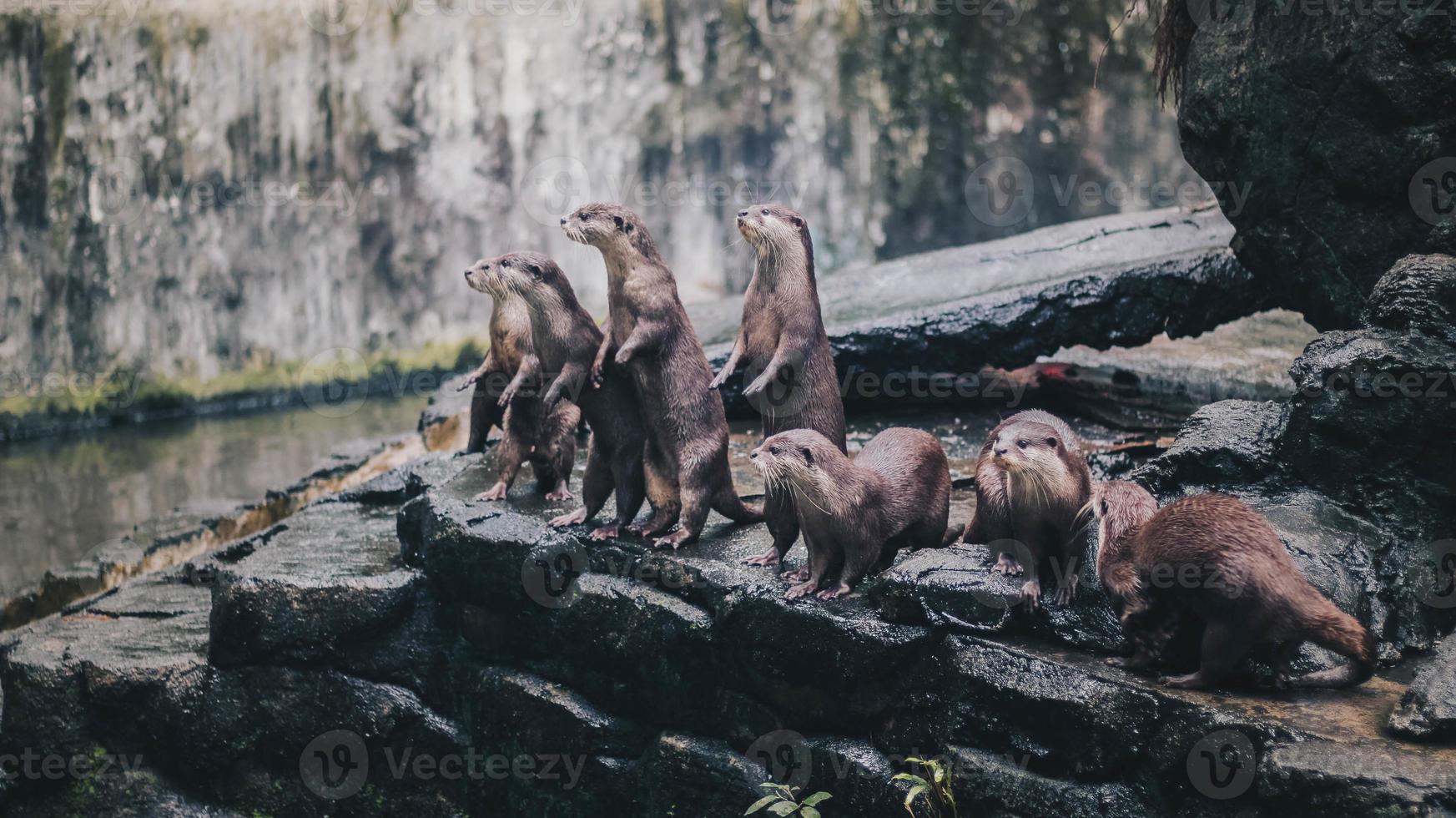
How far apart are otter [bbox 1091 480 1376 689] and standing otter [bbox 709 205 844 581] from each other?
120 cm

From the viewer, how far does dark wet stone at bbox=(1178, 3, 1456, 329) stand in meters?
3.88

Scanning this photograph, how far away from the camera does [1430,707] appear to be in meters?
2.71

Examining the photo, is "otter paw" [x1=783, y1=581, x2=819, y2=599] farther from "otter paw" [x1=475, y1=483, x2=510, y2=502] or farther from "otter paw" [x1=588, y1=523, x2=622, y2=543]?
"otter paw" [x1=475, y1=483, x2=510, y2=502]

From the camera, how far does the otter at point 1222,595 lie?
9.38 ft

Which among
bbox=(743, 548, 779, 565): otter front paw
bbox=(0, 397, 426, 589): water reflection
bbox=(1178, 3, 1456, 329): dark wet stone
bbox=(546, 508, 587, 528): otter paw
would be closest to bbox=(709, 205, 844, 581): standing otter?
bbox=(743, 548, 779, 565): otter front paw

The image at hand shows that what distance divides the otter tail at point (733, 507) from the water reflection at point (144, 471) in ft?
14.3

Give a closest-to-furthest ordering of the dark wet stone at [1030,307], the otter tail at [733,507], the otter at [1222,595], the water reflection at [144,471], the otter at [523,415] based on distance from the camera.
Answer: the otter at [1222,595]
the otter tail at [733,507]
the otter at [523,415]
the dark wet stone at [1030,307]
the water reflection at [144,471]

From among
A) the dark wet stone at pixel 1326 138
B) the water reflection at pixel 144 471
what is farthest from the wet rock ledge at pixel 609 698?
the water reflection at pixel 144 471

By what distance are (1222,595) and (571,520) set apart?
2.23 m

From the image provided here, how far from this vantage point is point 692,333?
13.7ft

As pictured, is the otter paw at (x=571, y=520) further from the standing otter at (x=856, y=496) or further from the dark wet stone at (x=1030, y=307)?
the dark wet stone at (x=1030, y=307)

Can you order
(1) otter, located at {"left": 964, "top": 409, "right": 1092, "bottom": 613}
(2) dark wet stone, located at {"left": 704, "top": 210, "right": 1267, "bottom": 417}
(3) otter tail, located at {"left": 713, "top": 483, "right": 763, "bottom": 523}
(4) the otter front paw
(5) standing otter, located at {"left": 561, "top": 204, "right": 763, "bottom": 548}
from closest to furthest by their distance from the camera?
(1) otter, located at {"left": 964, "top": 409, "right": 1092, "bottom": 613} < (4) the otter front paw < (5) standing otter, located at {"left": 561, "top": 204, "right": 763, "bottom": 548} < (3) otter tail, located at {"left": 713, "top": 483, "right": 763, "bottom": 523} < (2) dark wet stone, located at {"left": 704, "top": 210, "right": 1267, "bottom": 417}

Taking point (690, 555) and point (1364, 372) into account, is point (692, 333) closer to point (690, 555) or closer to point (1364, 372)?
point (690, 555)

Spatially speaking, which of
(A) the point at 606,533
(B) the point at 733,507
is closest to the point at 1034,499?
(B) the point at 733,507
